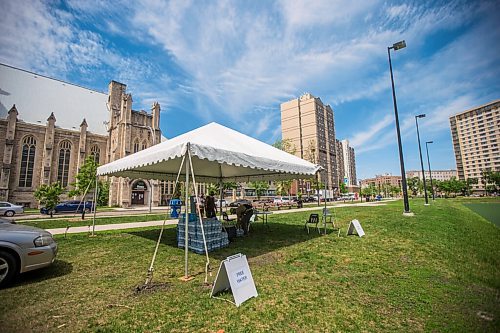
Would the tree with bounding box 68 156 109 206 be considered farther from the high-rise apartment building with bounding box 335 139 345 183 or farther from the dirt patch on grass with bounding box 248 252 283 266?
the high-rise apartment building with bounding box 335 139 345 183

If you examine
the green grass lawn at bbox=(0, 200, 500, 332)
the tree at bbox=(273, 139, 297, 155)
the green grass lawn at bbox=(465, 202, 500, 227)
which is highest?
the tree at bbox=(273, 139, 297, 155)

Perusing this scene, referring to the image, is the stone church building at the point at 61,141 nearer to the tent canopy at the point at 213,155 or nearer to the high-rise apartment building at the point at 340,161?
the tent canopy at the point at 213,155

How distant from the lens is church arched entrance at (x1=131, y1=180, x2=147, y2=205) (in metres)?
40.8

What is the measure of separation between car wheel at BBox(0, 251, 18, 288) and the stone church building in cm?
3636

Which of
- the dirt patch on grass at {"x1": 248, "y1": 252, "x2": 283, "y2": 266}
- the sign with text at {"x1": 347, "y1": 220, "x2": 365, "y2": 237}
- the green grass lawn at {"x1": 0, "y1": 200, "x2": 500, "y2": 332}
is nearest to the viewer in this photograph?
the green grass lawn at {"x1": 0, "y1": 200, "x2": 500, "y2": 332}

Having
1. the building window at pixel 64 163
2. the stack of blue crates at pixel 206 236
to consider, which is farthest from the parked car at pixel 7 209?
the stack of blue crates at pixel 206 236

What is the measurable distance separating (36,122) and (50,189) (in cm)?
2756

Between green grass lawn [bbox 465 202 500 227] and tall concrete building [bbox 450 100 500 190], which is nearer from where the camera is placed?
tall concrete building [bbox 450 100 500 190]

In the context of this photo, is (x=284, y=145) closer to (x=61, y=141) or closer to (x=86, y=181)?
(x=86, y=181)

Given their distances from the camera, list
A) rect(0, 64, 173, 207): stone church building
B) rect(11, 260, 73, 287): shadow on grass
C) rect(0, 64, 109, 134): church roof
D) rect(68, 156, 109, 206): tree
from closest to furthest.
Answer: rect(11, 260, 73, 287): shadow on grass, rect(68, 156, 109, 206): tree, rect(0, 64, 173, 207): stone church building, rect(0, 64, 109, 134): church roof

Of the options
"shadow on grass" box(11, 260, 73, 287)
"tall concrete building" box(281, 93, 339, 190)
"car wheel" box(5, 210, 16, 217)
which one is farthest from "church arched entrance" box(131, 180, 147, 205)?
"tall concrete building" box(281, 93, 339, 190)

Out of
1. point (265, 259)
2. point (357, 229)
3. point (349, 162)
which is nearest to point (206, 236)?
point (265, 259)

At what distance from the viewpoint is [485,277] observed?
432 cm

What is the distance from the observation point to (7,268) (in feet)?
13.6
